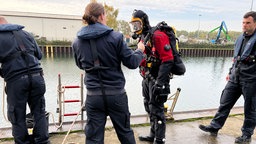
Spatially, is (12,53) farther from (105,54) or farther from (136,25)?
(136,25)

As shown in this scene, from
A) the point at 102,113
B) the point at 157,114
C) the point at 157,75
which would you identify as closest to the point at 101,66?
the point at 102,113

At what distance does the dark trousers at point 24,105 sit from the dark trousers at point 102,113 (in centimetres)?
89

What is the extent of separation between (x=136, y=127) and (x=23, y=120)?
182 cm

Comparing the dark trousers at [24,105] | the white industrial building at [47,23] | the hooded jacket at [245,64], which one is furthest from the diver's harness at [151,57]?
the white industrial building at [47,23]

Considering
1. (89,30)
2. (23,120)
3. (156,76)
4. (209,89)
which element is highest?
(89,30)

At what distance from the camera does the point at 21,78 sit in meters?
2.63

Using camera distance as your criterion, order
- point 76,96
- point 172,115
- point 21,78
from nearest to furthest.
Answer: point 21,78 < point 172,115 < point 76,96

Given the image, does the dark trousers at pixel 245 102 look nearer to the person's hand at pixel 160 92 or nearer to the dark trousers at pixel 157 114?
the dark trousers at pixel 157 114

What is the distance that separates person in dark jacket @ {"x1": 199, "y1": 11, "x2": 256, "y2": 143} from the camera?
3.12 metres

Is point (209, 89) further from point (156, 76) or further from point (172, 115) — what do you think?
point (156, 76)

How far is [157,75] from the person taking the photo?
300 centimetres

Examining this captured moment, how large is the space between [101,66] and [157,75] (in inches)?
42.3

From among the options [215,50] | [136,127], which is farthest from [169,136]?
[215,50]

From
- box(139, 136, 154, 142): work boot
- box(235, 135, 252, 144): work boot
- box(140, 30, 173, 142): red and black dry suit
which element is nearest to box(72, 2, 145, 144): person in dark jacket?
box(140, 30, 173, 142): red and black dry suit
